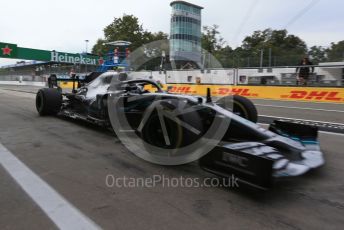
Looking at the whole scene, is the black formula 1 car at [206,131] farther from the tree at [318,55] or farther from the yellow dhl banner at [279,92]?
the tree at [318,55]

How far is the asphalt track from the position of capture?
2773mm

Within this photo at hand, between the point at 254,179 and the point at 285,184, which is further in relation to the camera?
the point at 285,184

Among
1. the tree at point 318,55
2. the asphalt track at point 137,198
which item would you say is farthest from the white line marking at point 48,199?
the tree at point 318,55

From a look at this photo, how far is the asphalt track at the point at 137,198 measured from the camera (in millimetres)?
2773

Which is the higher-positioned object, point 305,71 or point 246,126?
point 305,71

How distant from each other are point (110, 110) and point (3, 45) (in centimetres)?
3108

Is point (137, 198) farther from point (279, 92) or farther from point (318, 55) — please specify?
point (318, 55)

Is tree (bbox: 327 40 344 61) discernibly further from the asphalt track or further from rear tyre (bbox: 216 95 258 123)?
the asphalt track

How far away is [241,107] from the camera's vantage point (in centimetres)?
577

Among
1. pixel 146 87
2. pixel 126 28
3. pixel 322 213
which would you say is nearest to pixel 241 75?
pixel 146 87

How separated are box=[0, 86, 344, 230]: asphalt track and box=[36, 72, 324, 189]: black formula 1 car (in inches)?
9.6

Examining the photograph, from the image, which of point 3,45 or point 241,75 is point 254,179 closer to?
point 241,75

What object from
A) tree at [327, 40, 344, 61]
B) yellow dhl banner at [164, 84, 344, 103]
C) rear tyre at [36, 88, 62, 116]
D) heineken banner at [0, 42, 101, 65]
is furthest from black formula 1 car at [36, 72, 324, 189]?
heineken banner at [0, 42, 101, 65]

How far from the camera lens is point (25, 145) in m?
5.40
